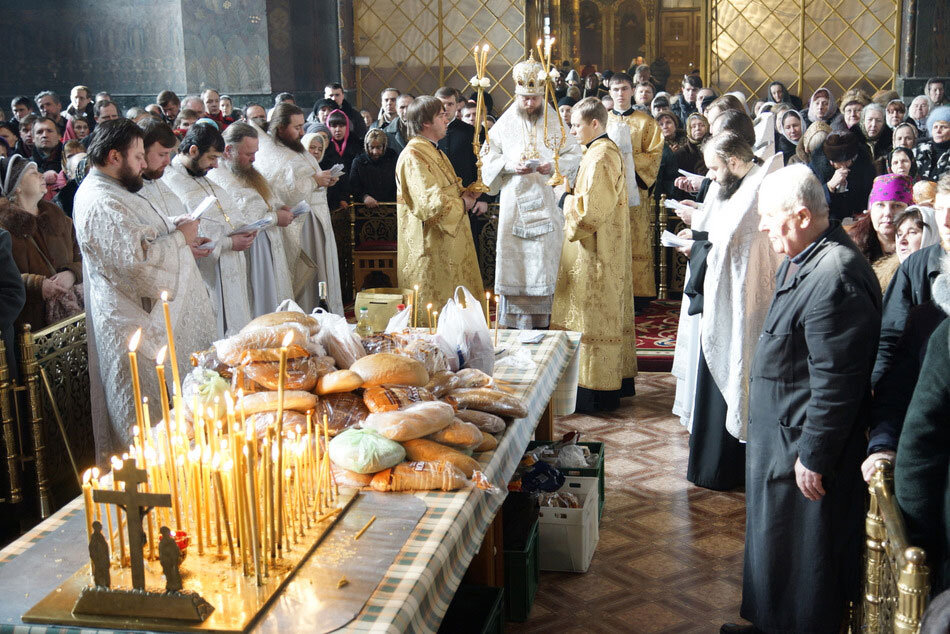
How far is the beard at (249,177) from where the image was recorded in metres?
5.91

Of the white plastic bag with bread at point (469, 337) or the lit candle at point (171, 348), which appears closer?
the lit candle at point (171, 348)

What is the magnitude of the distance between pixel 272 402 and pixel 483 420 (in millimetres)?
619

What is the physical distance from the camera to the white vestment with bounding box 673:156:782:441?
4230 millimetres

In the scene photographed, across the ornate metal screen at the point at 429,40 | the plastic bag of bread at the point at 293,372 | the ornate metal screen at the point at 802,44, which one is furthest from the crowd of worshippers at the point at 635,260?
the ornate metal screen at the point at 429,40

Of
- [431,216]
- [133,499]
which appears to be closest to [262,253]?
[431,216]

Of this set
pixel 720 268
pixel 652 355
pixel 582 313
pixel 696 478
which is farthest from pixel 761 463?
pixel 652 355

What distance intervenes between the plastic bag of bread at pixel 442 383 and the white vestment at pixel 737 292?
1515mm

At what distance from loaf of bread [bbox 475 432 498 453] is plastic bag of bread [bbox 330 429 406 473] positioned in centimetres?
30

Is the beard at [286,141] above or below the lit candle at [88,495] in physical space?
above

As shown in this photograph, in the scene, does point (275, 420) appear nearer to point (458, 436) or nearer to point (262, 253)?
point (458, 436)

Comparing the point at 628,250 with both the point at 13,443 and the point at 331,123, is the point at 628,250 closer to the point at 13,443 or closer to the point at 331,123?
the point at 13,443

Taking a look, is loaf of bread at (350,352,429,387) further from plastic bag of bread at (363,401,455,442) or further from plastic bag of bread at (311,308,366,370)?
plastic bag of bread at (363,401,455,442)

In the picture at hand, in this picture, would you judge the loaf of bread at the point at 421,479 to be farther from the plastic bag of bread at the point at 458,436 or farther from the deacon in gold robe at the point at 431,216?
the deacon in gold robe at the point at 431,216

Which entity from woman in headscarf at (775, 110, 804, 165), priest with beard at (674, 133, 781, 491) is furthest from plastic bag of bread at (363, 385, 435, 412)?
woman in headscarf at (775, 110, 804, 165)
